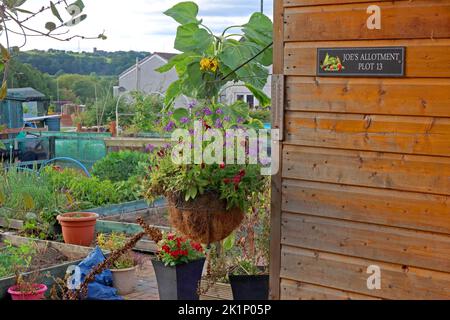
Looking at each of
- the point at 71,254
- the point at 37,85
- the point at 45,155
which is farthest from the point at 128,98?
the point at 71,254

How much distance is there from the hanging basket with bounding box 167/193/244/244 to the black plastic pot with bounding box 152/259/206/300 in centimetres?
61

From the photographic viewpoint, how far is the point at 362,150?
335 centimetres

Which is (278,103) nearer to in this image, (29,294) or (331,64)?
(331,64)

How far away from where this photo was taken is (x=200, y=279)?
4.69 m

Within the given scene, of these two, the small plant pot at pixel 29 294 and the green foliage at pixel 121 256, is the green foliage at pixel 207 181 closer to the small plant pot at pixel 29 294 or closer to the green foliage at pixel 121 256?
the small plant pot at pixel 29 294

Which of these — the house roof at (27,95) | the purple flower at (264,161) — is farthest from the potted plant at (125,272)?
the house roof at (27,95)

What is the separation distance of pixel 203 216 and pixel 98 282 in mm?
1540

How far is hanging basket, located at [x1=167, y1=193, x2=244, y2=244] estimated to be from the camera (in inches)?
157

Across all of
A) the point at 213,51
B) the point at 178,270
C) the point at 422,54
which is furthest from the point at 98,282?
the point at 422,54

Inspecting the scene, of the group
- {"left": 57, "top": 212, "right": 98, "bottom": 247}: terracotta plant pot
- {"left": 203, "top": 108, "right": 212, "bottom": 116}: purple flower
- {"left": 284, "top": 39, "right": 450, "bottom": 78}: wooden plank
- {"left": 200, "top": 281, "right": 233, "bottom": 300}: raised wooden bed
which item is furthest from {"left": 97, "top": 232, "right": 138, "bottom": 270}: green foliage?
{"left": 284, "top": 39, "right": 450, "bottom": 78}: wooden plank

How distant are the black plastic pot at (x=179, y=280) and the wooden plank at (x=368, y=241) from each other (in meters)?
1.22

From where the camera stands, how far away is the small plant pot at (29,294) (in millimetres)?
4508
